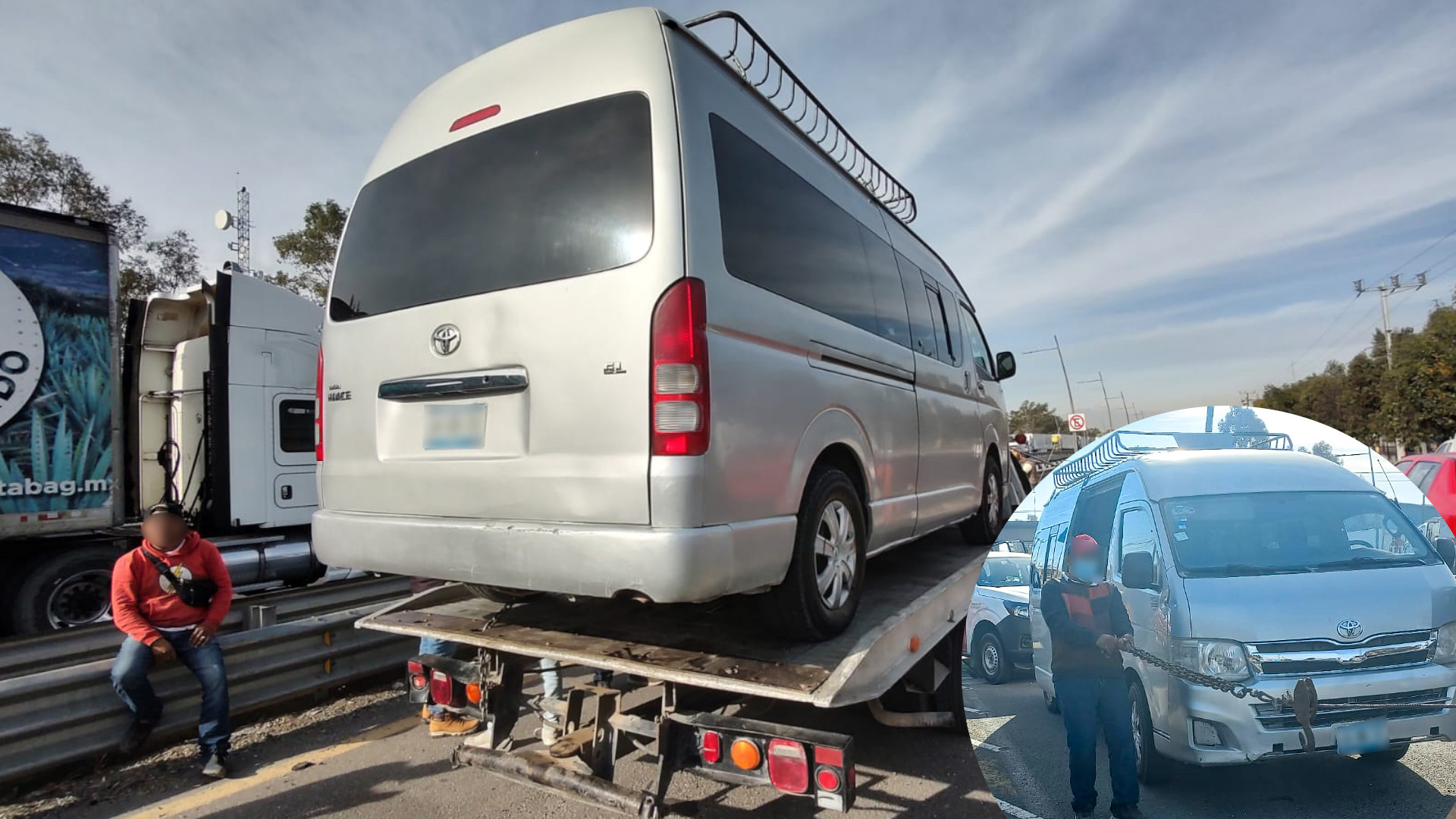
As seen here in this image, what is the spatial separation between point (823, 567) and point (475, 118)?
7.53ft

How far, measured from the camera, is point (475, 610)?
3.62m

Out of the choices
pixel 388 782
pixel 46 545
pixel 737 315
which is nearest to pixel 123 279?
pixel 46 545

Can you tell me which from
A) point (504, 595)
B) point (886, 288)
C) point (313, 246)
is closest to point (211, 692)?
point (504, 595)

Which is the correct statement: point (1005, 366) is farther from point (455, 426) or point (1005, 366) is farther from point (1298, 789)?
point (1298, 789)

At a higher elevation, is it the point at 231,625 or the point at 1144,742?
the point at 1144,742

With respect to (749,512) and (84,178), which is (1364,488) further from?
(84,178)

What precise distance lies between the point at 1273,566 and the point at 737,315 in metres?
1.93

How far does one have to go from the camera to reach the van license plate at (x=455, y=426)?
286cm

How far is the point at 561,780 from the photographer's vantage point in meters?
2.66

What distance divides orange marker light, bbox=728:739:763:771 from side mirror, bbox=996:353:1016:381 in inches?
200

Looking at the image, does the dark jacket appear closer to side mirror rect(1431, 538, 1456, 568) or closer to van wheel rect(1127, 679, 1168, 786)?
van wheel rect(1127, 679, 1168, 786)

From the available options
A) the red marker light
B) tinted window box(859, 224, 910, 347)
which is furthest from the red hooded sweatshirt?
tinted window box(859, 224, 910, 347)

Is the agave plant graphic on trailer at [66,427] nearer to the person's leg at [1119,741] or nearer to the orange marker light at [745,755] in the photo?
the orange marker light at [745,755]

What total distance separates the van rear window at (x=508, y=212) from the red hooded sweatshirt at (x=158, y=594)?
1933mm
